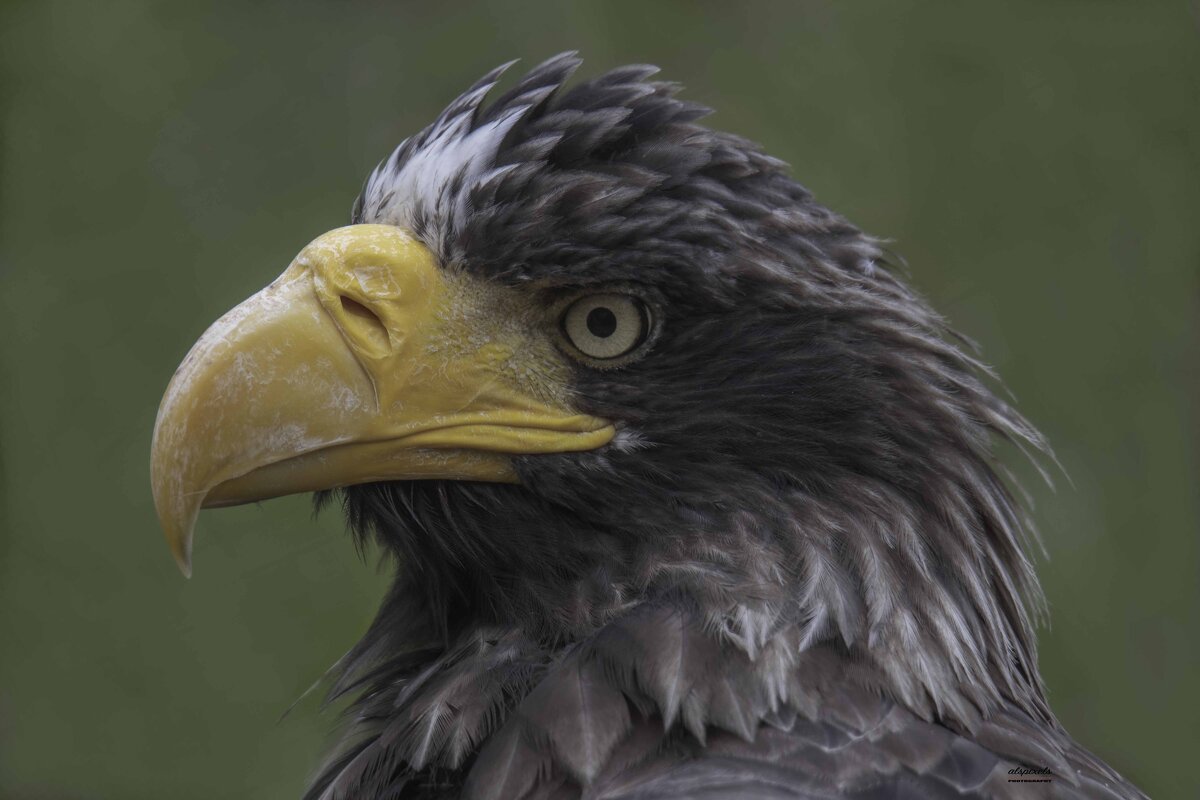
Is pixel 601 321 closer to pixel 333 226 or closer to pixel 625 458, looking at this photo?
pixel 625 458

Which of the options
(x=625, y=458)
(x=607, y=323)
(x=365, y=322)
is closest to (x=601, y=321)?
(x=607, y=323)

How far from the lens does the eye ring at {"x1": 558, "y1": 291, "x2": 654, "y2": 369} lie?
2141mm

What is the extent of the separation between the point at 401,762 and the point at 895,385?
967 mm

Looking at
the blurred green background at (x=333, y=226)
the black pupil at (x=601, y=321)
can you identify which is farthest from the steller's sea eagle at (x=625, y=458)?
the blurred green background at (x=333, y=226)

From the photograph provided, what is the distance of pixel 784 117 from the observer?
507 centimetres

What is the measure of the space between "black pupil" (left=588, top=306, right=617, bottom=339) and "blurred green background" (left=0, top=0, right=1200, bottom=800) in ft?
9.11

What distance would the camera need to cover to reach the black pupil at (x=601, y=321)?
7.04 feet

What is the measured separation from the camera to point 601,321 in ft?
7.06
